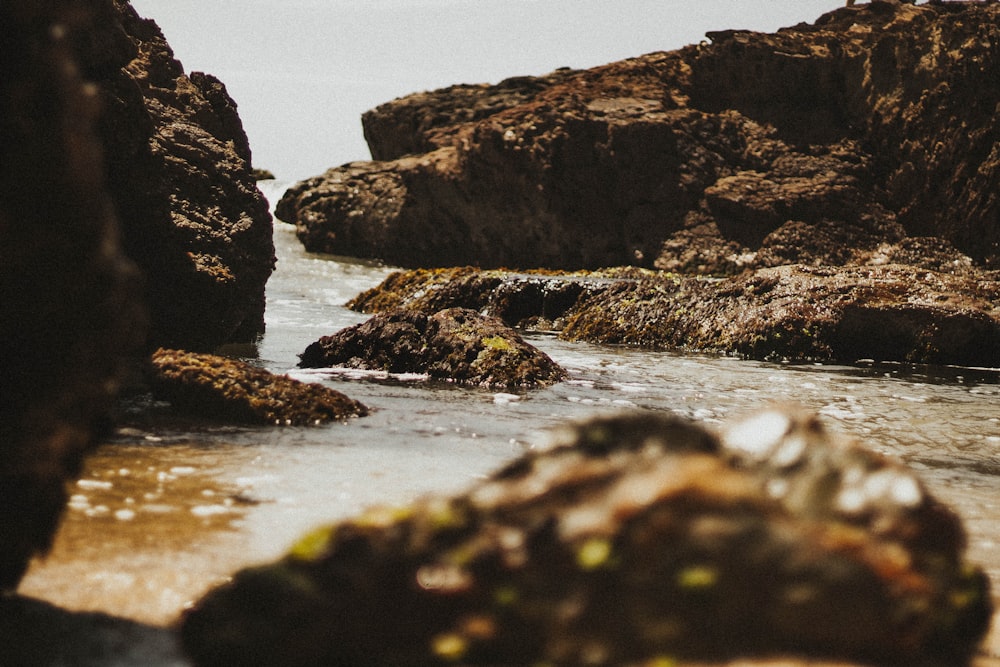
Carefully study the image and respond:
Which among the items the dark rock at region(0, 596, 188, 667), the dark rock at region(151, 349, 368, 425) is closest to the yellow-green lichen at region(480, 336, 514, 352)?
the dark rock at region(151, 349, 368, 425)

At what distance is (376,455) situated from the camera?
4.49 meters

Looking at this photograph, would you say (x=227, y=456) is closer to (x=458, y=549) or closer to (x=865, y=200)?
(x=458, y=549)

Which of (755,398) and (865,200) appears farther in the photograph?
(865,200)

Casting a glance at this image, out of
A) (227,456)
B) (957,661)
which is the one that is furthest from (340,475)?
(957,661)

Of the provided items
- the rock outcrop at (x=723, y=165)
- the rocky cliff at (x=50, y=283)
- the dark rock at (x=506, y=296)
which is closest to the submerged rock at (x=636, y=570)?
the rocky cliff at (x=50, y=283)

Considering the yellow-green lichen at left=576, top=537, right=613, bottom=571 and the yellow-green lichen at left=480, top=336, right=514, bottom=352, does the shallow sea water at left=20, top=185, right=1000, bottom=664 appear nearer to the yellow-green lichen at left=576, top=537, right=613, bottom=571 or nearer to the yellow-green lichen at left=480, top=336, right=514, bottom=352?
the yellow-green lichen at left=480, top=336, right=514, bottom=352

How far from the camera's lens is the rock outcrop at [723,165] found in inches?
1035

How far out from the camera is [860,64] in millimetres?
29719

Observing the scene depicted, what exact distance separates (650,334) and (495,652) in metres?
10.8

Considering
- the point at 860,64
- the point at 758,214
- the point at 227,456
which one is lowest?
the point at 227,456

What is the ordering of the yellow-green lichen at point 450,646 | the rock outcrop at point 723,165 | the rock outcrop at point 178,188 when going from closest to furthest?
the yellow-green lichen at point 450,646 → the rock outcrop at point 178,188 → the rock outcrop at point 723,165

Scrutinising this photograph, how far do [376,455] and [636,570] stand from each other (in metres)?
2.95

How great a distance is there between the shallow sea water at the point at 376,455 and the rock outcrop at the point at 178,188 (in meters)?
0.88

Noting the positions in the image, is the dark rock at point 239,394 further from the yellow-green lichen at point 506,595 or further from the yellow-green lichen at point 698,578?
the yellow-green lichen at point 698,578
